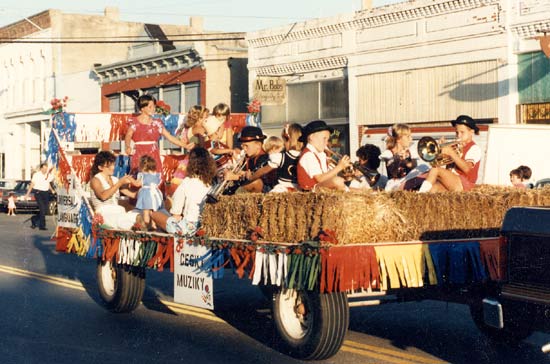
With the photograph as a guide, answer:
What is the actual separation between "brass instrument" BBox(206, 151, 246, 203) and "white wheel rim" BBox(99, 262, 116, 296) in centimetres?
188

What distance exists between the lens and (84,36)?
5259cm

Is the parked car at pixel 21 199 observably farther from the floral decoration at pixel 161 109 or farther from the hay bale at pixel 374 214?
the hay bale at pixel 374 214

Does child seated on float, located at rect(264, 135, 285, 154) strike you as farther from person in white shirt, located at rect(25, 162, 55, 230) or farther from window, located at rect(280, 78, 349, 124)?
window, located at rect(280, 78, 349, 124)

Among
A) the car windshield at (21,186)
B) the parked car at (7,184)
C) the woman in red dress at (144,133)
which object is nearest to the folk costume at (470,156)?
the woman in red dress at (144,133)

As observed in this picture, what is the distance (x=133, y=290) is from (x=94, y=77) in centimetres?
3879

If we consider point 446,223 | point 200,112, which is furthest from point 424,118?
point 446,223

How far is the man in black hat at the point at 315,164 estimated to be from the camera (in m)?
9.28

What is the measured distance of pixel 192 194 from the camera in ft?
33.9

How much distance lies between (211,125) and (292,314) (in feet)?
17.1

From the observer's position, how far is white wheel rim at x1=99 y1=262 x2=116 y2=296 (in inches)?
458

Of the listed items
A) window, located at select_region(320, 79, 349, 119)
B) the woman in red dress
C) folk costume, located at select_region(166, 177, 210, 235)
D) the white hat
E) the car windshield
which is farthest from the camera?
the car windshield

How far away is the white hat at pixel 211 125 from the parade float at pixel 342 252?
356cm

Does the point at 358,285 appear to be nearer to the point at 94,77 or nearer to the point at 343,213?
the point at 343,213

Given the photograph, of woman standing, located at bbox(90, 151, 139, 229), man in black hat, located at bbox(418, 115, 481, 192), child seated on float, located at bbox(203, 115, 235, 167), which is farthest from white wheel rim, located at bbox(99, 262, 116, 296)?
man in black hat, located at bbox(418, 115, 481, 192)
